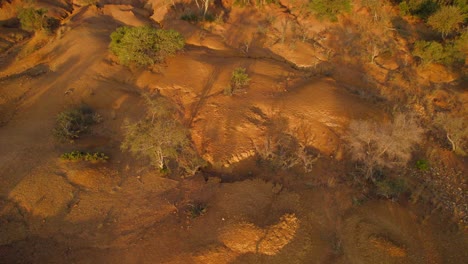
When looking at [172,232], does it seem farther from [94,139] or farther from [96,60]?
[96,60]

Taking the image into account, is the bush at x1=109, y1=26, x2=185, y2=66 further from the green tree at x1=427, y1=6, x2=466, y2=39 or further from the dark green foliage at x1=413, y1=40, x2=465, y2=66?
the green tree at x1=427, y1=6, x2=466, y2=39

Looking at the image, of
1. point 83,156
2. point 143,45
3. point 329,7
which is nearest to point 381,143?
point 83,156

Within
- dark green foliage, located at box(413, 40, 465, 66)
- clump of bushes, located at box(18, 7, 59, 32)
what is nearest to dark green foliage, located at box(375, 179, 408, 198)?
dark green foliage, located at box(413, 40, 465, 66)

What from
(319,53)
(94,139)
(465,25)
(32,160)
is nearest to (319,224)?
(94,139)

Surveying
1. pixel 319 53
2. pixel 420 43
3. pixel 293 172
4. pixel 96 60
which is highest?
pixel 420 43

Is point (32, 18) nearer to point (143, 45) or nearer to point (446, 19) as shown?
point (143, 45)
